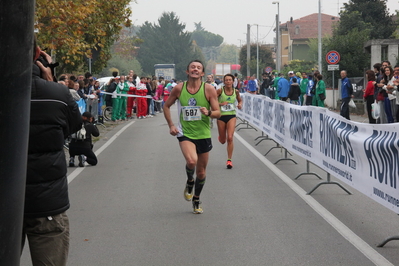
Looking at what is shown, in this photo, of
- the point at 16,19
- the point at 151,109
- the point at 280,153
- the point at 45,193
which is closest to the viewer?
the point at 16,19

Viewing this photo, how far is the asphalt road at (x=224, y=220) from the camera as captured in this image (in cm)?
602

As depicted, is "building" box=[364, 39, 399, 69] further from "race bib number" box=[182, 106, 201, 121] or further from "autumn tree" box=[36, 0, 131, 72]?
"race bib number" box=[182, 106, 201, 121]

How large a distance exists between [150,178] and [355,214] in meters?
4.12

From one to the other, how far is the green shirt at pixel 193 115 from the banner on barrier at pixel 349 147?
172cm

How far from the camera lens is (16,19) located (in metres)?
2.32

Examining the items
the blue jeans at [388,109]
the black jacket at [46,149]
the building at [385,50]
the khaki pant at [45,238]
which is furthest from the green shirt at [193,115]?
the building at [385,50]

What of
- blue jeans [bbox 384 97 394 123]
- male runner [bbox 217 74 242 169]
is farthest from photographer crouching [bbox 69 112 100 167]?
blue jeans [bbox 384 97 394 123]

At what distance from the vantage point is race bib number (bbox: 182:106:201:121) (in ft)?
26.7

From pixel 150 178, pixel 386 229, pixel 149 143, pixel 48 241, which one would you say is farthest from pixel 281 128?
pixel 48 241

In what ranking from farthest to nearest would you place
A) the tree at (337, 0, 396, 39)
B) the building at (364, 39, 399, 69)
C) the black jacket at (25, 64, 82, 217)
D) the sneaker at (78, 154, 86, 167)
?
the tree at (337, 0, 396, 39) → the building at (364, 39, 399, 69) → the sneaker at (78, 154, 86, 167) → the black jacket at (25, 64, 82, 217)

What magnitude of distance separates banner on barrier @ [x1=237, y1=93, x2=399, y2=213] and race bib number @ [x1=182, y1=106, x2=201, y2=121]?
1.80m

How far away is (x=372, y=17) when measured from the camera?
188 ft

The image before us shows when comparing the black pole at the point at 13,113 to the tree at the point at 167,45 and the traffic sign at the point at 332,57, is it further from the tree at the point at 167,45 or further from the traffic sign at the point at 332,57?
the tree at the point at 167,45

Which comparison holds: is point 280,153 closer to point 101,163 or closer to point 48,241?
point 101,163
